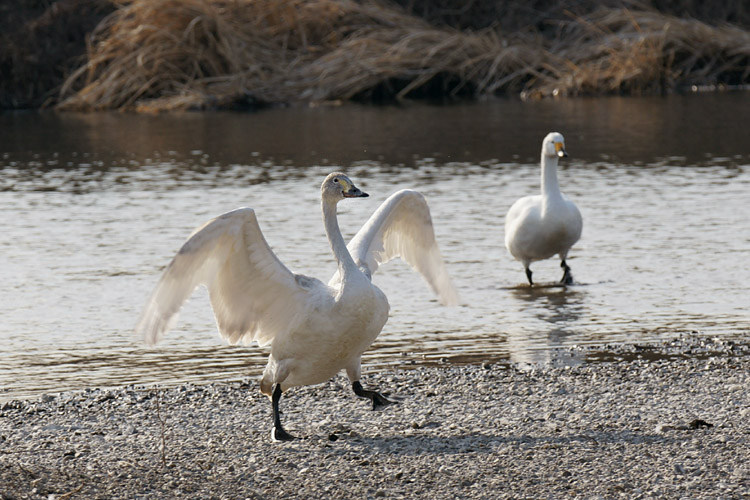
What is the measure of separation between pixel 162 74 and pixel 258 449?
2081cm

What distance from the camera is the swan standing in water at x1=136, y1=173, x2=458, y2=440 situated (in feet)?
19.0

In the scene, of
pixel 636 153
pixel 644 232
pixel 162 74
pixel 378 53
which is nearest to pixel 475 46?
pixel 378 53

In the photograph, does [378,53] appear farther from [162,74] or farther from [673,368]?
[673,368]

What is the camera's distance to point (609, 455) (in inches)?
216

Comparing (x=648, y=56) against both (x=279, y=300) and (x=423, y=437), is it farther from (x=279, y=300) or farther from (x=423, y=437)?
(x=423, y=437)

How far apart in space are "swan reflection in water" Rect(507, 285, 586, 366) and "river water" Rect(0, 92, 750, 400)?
0.09 feet

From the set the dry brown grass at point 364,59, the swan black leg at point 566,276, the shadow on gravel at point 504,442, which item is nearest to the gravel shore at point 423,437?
the shadow on gravel at point 504,442

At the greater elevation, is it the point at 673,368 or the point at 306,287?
the point at 306,287

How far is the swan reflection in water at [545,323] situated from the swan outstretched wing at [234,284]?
1839mm

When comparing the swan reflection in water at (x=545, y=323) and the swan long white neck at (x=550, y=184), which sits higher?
the swan long white neck at (x=550, y=184)

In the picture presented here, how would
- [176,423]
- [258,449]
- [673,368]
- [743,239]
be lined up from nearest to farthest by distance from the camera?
1. [258,449]
2. [176,423]
3. [673,368]
4. [743,239]

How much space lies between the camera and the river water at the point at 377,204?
8133 mm

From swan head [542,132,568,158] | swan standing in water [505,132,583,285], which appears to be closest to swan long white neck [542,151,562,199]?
swan standing in water [505,132,583,285]

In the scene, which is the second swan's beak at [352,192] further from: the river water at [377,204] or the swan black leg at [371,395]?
the river water at [377,204]
